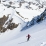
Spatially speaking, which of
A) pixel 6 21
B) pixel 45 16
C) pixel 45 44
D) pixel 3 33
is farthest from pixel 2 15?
pixel 45 44

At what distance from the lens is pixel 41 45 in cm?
2331

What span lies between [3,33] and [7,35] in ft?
9.78

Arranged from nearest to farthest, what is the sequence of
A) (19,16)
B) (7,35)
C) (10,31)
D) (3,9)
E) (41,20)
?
1. (41,20)
2. (7,35)
3. (10,31)
4. (19,16)
5. (3,9)

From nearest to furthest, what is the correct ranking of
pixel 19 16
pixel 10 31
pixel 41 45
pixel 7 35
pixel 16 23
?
pixel 41 45, pixel 7 35, pixel 10 31, pixel 16 23, pixel 19 16

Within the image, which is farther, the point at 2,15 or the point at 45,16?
the point at 2,15

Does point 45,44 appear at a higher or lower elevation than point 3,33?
higher

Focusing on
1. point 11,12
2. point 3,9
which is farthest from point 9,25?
point 3,9

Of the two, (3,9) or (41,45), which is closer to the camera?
(41,45)

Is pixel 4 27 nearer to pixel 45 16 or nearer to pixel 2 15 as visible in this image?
pixel 2 15

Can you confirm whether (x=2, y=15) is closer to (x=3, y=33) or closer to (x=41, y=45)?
(x=3, y=33)

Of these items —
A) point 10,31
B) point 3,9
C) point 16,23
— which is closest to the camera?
point 10,31

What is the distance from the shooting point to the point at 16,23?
64.8 metres

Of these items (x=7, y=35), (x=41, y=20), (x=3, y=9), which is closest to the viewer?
(x=41, y=20)

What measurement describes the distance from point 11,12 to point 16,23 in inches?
416
